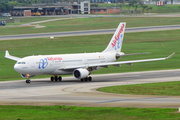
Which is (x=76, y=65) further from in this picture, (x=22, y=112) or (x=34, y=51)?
(x=34, y=51)

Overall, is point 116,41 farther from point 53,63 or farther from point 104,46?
point 104,46

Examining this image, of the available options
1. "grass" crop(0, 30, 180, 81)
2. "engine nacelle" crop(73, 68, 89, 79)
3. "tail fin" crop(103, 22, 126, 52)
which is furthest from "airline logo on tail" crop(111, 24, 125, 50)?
"engine nacelle" crop(73, 68, 89, 79)

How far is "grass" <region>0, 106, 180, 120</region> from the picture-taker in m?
28.8

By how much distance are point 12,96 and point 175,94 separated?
18086mm

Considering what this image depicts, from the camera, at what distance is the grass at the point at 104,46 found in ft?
264

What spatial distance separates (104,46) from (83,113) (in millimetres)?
76475

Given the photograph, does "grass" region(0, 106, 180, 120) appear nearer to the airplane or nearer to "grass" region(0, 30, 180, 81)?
the airplane

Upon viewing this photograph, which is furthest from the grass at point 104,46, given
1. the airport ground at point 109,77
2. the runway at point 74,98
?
the runway at point 74,98

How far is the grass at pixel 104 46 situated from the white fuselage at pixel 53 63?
527 inches

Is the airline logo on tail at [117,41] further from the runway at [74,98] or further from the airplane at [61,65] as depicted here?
the runway at [74,98]

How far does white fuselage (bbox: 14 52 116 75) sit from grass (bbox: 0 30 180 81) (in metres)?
13.4

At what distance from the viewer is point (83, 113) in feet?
102

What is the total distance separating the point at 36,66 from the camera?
55844 millimetres

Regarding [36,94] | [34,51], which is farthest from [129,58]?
[36,94]
